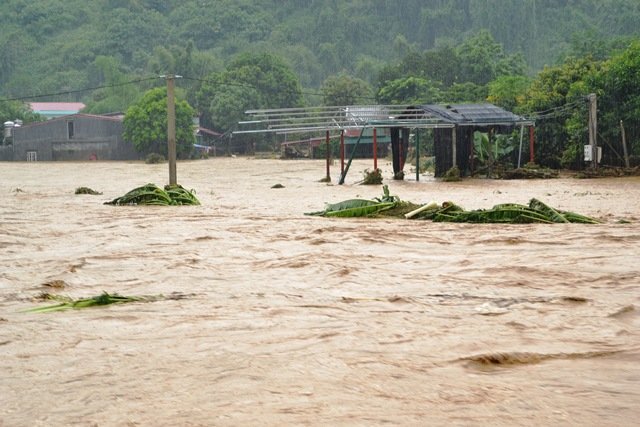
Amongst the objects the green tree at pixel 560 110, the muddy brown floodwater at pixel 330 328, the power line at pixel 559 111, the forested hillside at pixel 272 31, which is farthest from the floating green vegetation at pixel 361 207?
the forested hillside at pixel 272 31

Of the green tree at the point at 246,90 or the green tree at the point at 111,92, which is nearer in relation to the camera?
the green tree at the point at 246,90

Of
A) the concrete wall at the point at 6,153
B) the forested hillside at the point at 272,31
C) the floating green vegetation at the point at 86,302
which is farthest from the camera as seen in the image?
the forested hillside at the point at 272,31

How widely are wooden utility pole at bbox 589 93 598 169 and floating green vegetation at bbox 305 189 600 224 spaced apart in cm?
1354

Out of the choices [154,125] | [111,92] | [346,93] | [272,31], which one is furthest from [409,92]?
[272,31]

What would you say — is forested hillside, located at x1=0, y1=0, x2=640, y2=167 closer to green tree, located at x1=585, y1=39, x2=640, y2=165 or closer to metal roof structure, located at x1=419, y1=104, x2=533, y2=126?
green tree, located at x1=585, y1=39, x2=640, y2=165

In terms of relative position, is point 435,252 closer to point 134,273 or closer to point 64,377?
point 134,273

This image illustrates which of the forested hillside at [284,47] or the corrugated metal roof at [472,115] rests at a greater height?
the forested hillside at [284,47]

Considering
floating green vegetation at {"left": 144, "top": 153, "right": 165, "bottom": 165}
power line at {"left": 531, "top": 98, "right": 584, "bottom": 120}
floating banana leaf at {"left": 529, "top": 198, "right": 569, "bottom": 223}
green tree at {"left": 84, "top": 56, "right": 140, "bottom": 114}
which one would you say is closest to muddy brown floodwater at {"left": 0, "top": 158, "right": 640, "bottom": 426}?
floating banana leaf at {"left": 529, "top": 198, "right": 569, "bottom": 223}

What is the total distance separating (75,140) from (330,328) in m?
54.0

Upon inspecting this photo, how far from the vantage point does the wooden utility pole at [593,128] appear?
1040 inches

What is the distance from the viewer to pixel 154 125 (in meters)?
54.6

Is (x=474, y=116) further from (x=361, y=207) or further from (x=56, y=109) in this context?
(x=56, y=109)

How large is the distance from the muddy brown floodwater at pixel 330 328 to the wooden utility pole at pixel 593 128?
47.8 ft

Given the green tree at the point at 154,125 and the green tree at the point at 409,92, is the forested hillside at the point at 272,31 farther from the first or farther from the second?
the green tree at the point at 154,125
